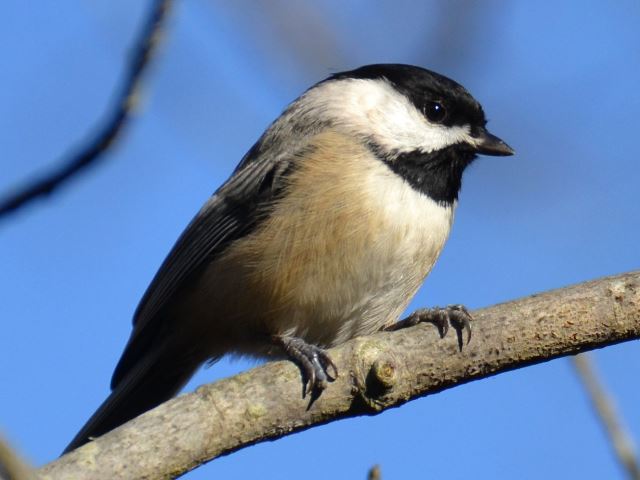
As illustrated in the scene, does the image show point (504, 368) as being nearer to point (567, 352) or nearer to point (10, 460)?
point (567, 352)

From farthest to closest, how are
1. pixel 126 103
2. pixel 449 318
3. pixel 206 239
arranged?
pixel 206 239
pixel 449 318
pixel 126 103

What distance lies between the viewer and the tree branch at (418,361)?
2654mm

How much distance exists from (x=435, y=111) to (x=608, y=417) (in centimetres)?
195

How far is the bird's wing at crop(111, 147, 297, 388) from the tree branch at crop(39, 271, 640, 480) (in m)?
1.12

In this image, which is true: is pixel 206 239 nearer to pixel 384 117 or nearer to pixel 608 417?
pixel 384 117

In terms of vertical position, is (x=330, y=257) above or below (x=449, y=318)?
above

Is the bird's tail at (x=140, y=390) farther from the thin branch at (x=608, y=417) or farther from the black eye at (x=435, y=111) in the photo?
the thin branch at (x=608, y=417)

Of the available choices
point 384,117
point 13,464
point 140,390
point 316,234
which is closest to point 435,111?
point 384,117

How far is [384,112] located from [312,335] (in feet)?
3.31

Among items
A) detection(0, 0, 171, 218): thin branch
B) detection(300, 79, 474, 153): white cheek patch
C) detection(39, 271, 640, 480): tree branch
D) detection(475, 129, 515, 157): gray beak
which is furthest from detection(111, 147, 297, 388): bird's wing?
detection(0, 0, 171, 218): thin branch

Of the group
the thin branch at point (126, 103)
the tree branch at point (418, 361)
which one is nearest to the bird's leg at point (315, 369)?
the tree branch at point (418, 361)

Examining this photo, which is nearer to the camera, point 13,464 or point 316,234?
point 13,464

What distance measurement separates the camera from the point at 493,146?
4.03m

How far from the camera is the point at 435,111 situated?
4039mm
